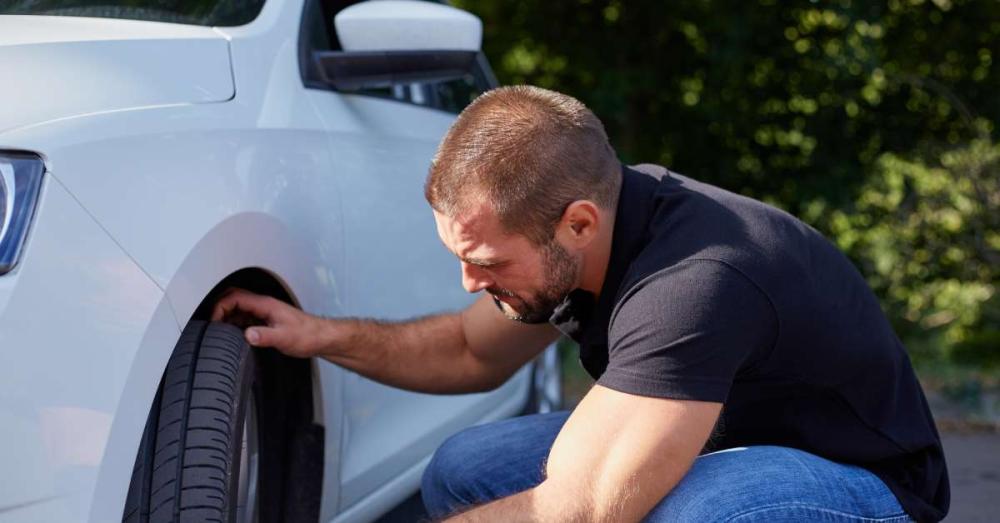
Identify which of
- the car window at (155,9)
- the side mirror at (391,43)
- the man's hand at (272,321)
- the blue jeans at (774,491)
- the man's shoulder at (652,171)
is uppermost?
the car window at (155,9)

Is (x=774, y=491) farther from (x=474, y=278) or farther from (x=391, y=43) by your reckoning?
(x=391, y=43)

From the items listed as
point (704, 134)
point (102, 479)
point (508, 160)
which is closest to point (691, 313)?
point (508, 160)

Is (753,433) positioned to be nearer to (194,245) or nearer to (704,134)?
(194,245)

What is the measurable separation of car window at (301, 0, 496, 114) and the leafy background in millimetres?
2692

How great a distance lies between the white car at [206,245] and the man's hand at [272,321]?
34 mm

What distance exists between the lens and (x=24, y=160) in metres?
1.57

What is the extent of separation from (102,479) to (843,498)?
1250 mm

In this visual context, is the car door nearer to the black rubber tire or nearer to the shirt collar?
the shirt collar

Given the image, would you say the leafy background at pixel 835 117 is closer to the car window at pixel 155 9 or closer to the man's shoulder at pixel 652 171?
the man's shoulder at pixel 652 171

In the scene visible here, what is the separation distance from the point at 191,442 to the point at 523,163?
0.67 metres

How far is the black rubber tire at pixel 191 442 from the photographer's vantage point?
5.96 feet

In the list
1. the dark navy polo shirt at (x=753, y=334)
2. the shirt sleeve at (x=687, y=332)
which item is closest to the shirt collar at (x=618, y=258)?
the dark navy polo shirt at (x=753, y=334)

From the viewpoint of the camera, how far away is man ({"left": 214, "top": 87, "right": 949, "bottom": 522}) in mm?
2023

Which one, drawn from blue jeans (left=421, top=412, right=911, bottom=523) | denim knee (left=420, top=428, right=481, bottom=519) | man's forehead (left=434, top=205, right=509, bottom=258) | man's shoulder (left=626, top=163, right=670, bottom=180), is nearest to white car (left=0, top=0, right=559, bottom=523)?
denim knee (left=420, top=428, right=481, bottom=519)
